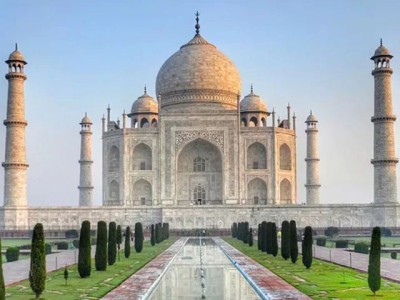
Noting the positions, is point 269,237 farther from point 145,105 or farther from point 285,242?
point 145,105

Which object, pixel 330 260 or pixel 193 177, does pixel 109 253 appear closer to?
pixel 330 260

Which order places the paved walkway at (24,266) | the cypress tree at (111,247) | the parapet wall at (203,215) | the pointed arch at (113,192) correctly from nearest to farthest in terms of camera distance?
the paved walkway at (24,266)
the cypress tree at (111,247)
the parapet wall at (203,215)
the pointed arch at (113,192)

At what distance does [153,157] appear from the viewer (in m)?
36.8

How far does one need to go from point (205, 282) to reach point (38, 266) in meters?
3.32

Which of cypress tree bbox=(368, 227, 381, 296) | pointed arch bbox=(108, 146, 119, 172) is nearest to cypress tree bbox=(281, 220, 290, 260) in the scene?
cypress tree bbox=(368, 227, 381, 296)

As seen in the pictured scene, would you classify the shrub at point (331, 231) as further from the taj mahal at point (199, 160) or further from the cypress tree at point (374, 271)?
the cypress tree at point (374, 271)

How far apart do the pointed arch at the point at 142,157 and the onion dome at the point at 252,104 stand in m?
7.04

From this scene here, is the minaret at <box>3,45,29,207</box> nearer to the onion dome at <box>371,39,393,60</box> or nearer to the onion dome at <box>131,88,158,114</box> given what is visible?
the onion dome at <box>131,88,158,114</box>

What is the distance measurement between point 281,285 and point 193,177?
87.1ft

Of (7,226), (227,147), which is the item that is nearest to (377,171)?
(227,147)

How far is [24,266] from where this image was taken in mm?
15719

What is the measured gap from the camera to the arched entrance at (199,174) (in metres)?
37.2

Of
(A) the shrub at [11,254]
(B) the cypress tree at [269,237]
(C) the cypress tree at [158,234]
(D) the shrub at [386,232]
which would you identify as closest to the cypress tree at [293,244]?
(B) the cypress tree at [269,237]

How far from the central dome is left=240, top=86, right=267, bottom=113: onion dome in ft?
2.09
